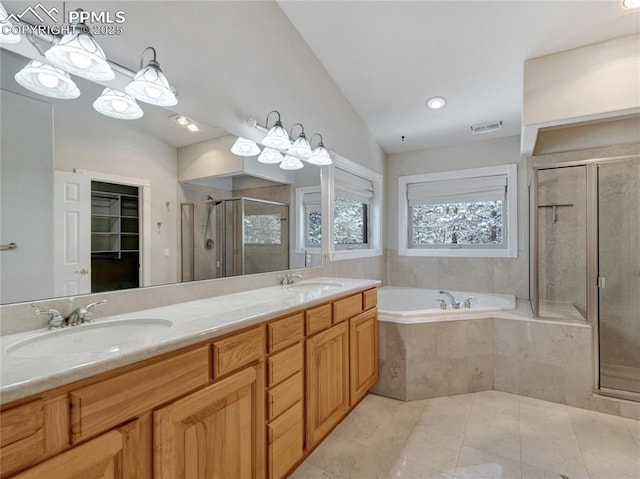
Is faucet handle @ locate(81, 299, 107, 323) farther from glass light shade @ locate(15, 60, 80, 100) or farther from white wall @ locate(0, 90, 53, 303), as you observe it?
glass light shade @ locate(15, 60, 80, 100)

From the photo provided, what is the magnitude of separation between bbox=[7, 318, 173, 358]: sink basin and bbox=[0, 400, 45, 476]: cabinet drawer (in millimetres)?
204

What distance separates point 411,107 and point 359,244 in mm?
1516

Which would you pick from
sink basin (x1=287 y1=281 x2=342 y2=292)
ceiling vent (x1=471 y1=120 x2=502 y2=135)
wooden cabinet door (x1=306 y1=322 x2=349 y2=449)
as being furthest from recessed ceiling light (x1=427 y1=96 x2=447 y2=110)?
wooden cabinet door (x1=306 y1=322 x2=349 y2=449)

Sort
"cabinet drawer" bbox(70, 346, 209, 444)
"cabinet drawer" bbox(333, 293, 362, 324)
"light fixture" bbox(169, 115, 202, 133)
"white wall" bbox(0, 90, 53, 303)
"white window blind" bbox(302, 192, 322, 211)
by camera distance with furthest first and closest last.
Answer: "white window blind" bbox(302, 192, 322, 211)
"cabinet drawer" bbox(333, 293, 362, 324)
"light fixture" bbox(169, 115, 202, 133)
"white wall" bbox(0, 90, 53, 303)
"cabinet drawer" bbox(70, 346, 209, 444)

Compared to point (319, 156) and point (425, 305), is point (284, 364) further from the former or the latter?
point (425, 305)

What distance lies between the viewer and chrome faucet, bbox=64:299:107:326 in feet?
3.85

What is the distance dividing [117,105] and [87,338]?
979mm

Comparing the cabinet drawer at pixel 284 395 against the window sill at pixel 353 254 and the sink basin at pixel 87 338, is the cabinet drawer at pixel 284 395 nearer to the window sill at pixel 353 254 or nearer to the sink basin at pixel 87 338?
the sink basin at pixel 87 338

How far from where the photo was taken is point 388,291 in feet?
12.2

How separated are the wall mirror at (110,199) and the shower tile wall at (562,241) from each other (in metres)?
2.55

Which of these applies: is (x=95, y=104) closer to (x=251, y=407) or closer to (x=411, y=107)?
(x=251, y=407)

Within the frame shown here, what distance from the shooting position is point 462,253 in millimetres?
3648

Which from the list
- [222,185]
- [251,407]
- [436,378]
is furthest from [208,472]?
[436,378]

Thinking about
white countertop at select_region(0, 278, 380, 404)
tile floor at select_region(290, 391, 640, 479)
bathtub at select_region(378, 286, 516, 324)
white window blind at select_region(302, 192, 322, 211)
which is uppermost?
white window blind at select_region(302, 192, 322, 211)
